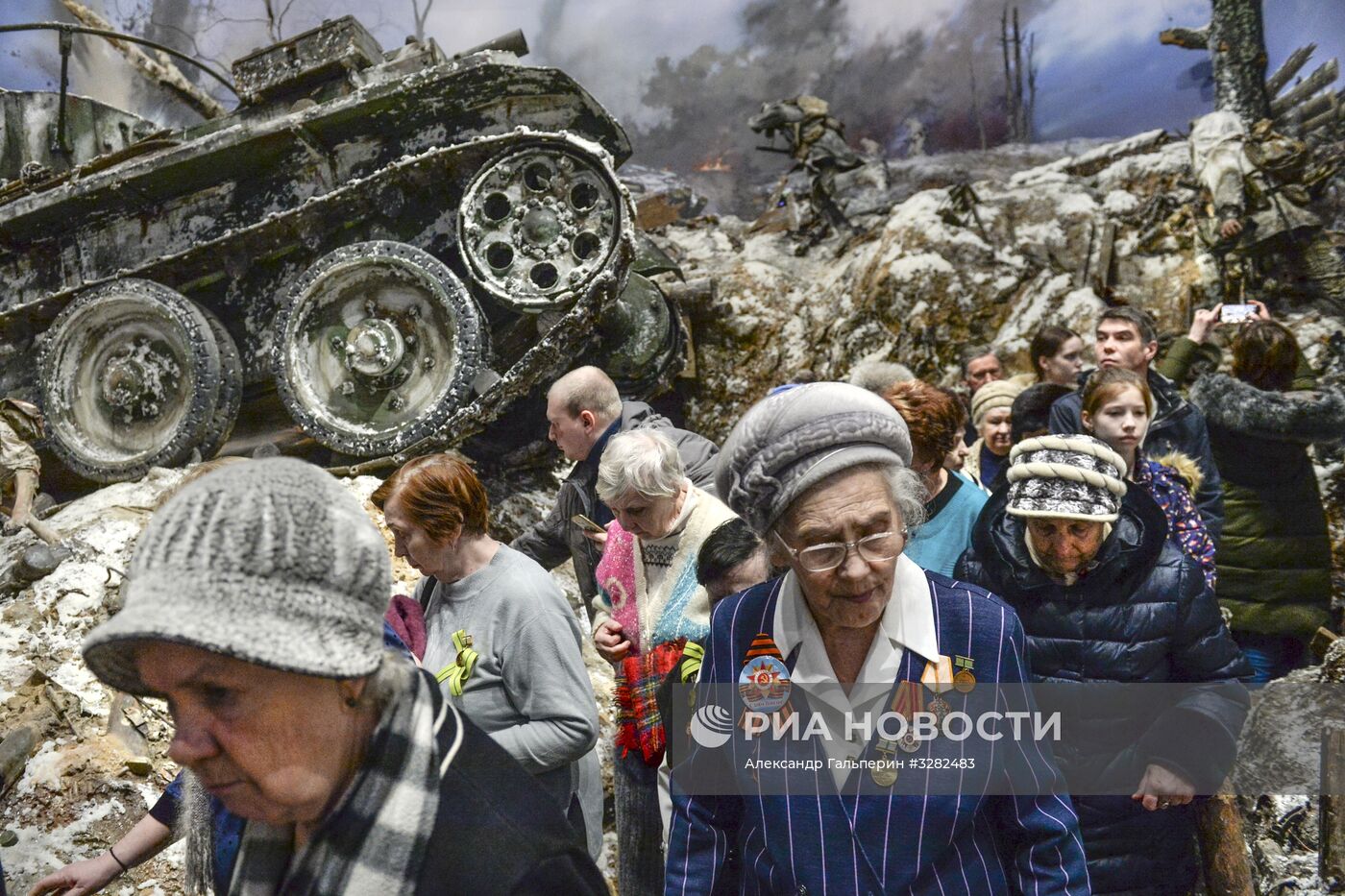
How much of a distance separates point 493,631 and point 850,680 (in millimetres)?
914

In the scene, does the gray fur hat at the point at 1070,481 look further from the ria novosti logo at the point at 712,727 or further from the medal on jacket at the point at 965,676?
the ria novosti logo at the point at 712,727

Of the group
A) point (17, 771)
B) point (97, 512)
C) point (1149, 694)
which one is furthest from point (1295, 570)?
point (97, 512)

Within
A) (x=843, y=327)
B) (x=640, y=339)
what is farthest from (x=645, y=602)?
(x=843, y=327)

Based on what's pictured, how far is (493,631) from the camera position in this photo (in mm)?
2174

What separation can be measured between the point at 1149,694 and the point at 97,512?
16.8 ft

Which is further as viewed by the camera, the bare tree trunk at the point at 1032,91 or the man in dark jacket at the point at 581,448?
the bare tree trunk at the point at 1032,91

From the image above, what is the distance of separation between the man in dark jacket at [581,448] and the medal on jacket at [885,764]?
195 cm

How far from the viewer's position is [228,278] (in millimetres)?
6277

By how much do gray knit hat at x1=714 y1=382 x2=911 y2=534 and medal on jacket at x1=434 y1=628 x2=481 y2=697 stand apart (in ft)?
2.79

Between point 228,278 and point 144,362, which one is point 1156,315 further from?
point 144,362

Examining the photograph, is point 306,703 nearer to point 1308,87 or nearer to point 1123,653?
point 1123,653

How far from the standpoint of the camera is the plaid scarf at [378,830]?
0.99 metres

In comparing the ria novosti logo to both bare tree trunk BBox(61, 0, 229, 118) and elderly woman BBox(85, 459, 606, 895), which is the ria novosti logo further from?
bare tree trunk BBox(61, 0, 229, 118)

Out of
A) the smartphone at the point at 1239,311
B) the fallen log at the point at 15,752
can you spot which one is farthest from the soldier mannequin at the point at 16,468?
the smartphone at the point at 1239,311
